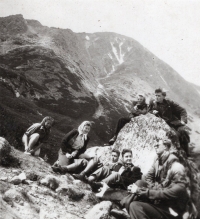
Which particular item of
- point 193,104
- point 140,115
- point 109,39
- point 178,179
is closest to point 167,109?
point 140,115

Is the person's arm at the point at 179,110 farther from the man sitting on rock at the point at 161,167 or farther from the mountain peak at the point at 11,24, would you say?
the mountain peak at the point at 11,24

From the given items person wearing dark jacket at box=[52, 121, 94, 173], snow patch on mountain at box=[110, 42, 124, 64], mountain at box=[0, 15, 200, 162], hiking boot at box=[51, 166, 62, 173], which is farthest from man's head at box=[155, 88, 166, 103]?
snow patch on mountain at box=[110, 42, 124, 64]

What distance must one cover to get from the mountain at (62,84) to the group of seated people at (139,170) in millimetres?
1424

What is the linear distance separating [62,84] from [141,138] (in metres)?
5.97

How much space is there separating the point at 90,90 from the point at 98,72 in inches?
129

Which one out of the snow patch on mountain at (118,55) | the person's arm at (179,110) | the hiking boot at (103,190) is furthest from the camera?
the snow patch on mountain at (118,55)

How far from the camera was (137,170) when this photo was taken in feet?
12.7

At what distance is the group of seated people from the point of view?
9.27 ft

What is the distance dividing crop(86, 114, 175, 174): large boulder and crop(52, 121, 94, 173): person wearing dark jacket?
67 cm

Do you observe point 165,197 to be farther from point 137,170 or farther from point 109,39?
point 109,39

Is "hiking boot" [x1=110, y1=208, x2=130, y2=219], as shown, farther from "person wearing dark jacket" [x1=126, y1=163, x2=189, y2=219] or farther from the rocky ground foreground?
"person wearing dark jacket" [x1=126, y1=163, x2=189, y2=219]

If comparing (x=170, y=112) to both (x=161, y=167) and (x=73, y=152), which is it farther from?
(x=161, y=167)

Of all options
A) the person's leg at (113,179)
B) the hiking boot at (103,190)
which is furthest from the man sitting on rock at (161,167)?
the hiking boot at (103,190)

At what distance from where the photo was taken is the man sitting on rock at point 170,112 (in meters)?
5.06
